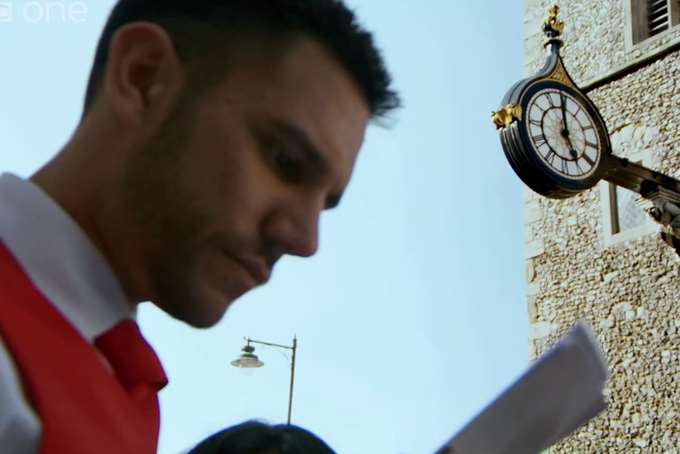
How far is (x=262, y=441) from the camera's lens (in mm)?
1640

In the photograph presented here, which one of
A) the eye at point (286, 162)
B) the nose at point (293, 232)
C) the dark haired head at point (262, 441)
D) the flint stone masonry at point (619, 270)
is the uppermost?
the flint stone masonry at point (619, 270)

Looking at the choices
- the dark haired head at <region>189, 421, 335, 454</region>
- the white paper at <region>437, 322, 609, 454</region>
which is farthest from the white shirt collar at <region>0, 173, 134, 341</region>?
the dark haired head at <region>189, 421, 335, 454</region>

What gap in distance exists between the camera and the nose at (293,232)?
2.57 ft

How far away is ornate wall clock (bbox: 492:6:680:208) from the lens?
6.04 meters

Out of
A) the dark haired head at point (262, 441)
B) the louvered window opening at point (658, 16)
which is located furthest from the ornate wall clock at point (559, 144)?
the dark haired head at point (262, 441)

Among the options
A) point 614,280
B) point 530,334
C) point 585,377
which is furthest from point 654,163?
point 585,377

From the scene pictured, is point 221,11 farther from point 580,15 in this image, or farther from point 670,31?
point 580,15

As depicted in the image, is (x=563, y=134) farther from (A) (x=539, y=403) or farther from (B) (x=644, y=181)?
(A) (x=539, y=403)

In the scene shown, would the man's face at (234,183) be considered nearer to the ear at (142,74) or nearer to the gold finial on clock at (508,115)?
the ear at (142,74)

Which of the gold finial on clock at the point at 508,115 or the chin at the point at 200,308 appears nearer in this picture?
the chin at the point at 200,308

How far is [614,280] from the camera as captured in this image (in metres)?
7.52

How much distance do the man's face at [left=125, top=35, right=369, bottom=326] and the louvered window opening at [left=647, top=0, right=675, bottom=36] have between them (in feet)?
25.9

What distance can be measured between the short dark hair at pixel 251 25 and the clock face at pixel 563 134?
5.26m

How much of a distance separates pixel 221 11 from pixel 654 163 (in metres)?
7.17
